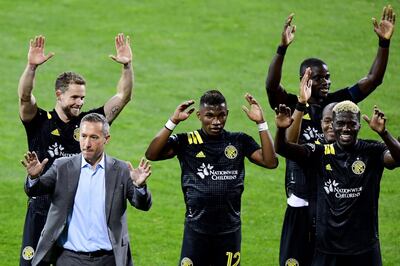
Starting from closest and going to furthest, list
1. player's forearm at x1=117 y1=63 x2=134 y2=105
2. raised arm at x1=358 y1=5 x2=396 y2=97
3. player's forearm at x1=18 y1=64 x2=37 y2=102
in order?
1. player's forearm at x1=18 y1=64 x2=37 y2=102
2. player's forearm at x1=117 y1=63 x2=134 y2=105
3. raised arm at x1=358 y1=5 x2=396 y2=97

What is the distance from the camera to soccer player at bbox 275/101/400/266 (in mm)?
10094

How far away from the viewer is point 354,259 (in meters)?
10.1

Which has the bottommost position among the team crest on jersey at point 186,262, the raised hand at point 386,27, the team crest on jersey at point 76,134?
the team crest on jersey at point 186,262

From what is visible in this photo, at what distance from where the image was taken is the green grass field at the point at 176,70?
49.3ft

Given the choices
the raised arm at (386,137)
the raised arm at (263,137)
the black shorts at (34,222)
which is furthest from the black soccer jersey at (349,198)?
the black shorts at (34,222)

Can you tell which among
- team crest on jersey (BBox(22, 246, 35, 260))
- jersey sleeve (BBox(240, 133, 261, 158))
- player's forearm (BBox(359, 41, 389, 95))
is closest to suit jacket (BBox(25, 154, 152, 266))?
team crest on jersey (BBox(22, 246, 35, 260))

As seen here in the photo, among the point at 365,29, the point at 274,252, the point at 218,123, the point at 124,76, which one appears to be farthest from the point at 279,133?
the point at 365,29

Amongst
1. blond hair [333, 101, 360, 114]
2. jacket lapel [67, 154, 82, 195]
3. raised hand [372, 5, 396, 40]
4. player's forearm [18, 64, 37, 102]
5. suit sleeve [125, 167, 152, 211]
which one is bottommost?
suit sleeve [125, 167, 152, 211]

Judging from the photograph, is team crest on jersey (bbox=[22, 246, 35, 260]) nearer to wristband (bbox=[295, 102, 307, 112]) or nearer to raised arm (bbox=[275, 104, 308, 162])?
raised arm (bbox=[275, 104, 308, 162])

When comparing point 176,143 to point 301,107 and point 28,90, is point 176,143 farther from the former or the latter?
point 28,90

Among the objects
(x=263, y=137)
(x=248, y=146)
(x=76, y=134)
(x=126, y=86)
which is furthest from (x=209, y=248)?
(x=126, y=86)

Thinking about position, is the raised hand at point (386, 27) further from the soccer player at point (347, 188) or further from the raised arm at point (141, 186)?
the raised arm at point (141, 186)

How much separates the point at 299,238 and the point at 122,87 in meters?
2.37

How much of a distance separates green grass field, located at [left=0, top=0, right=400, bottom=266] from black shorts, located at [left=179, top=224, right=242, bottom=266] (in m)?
3.00
